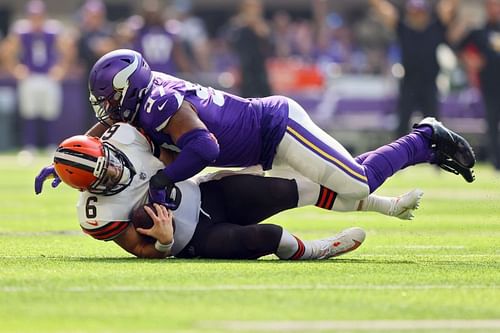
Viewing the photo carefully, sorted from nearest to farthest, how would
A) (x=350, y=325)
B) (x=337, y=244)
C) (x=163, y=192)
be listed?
(x=350, y=325), (x=163, y=192), (x=337, y=244)

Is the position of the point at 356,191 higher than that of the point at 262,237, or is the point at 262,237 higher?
the point at 356,191

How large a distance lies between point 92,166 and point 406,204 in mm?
1890

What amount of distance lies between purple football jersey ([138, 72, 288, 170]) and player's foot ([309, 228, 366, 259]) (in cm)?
63

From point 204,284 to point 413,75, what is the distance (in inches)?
432

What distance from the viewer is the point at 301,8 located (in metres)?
31.6

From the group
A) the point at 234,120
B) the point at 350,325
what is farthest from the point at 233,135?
the point at 350,325

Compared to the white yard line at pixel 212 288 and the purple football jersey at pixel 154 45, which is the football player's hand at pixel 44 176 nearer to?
the white yard line at pixel 212 288

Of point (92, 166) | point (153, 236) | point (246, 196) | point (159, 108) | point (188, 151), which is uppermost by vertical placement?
point (159, 108)

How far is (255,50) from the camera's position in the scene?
62.4 feet

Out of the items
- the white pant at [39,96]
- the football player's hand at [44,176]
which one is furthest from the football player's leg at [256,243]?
the white pant at [39,96]

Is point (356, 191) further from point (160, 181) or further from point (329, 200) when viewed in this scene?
→ point (160, 181)

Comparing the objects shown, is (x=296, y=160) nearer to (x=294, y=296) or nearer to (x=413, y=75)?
(x=294, y=296)

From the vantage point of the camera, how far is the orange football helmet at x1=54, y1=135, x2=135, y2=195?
6746 millimetres

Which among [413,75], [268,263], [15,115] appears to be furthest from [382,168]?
[15,115]
